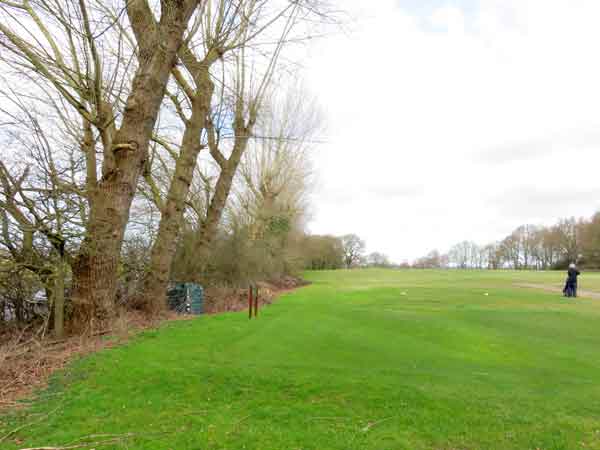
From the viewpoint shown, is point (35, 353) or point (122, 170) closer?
point (35, 353)

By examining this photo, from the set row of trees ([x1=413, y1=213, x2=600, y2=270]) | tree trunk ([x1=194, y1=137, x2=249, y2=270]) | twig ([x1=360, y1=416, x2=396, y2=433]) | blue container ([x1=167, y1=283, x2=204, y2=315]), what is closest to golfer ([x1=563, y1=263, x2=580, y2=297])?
tree trunk ([x1=194, y1=137, x2=249, y2=270])

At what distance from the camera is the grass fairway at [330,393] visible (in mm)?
3035

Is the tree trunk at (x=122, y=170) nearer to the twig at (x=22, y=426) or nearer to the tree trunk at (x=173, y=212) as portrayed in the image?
the tree trunk at (x=173, y=212)

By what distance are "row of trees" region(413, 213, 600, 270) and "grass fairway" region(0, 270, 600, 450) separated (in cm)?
5911

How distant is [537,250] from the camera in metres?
64.2

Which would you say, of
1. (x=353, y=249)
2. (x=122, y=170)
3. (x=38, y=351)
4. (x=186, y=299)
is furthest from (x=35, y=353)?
(x=353, y=249)

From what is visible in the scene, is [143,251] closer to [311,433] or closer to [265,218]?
[311,433]

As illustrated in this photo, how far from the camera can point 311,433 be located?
3.10m

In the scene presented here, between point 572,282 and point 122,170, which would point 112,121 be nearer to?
point 122,170

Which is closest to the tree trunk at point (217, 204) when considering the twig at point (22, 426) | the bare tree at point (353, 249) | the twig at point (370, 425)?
the twig at point (22, 426)

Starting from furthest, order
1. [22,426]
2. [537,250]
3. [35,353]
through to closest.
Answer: [537,250], [35,353], [22,426]

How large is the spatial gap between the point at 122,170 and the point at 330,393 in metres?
5.60

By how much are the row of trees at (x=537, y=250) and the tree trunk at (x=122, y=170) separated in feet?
205

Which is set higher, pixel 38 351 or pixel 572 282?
pixel 572 282
